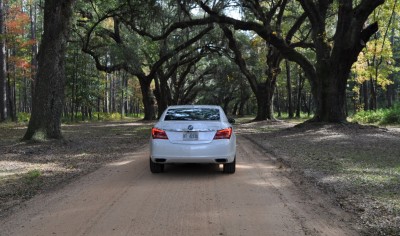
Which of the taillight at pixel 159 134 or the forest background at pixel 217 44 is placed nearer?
the taillight at pixel 159 134

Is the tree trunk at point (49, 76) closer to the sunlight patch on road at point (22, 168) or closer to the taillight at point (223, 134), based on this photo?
the sunlight patch on road at point (22, 168)

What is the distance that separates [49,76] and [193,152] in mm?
8797

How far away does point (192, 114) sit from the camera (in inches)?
363

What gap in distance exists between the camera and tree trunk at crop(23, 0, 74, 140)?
1473cm

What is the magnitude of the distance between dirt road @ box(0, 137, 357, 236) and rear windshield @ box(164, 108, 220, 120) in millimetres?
1301

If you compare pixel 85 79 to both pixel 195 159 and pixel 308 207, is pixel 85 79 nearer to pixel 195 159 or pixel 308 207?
pixel 195 159

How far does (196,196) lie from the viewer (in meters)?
6.80

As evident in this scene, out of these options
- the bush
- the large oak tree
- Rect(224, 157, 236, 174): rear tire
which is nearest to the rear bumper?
Rect(224, 157, 236, 174): rear tire

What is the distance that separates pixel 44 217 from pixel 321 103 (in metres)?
17.3

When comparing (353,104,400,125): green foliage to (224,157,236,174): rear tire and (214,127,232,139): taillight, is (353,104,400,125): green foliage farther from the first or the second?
(214,127,232,139): taillight

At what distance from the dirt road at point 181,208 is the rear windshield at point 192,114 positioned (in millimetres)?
1301

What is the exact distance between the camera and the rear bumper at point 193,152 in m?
8.37

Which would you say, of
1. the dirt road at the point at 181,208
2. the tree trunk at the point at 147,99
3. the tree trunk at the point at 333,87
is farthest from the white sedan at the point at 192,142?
the tree trunk at the point at 147,99

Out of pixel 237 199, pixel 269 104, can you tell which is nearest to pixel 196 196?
pixel 237 199
